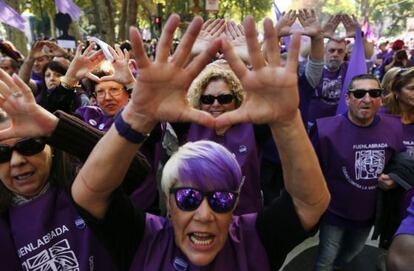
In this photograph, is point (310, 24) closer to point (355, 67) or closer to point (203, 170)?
point (355, 67)

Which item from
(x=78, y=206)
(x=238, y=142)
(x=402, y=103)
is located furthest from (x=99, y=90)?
(x=402, y=103)

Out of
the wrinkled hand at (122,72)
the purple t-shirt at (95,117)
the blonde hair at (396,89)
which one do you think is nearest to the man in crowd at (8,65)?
the purple t-shirt at (95,117)

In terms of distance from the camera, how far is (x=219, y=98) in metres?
2.59

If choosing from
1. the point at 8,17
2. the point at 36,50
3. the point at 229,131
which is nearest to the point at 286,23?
the point at 229,131

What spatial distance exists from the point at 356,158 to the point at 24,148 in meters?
2.26

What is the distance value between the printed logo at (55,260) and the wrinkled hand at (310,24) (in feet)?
8.37

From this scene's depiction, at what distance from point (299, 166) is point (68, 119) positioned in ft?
2.89

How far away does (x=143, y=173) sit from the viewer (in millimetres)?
1704

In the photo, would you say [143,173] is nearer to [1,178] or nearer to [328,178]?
[1,178]

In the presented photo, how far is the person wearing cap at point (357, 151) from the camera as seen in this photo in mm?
2984

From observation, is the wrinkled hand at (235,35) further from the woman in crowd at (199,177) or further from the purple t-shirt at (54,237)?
the purple t-shirt at (54,237)

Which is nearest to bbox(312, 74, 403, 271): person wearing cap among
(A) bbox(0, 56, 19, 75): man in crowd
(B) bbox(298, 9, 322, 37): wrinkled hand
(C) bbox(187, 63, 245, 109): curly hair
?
(B) bbox(298, 9, 322, 37): wrinkled hand

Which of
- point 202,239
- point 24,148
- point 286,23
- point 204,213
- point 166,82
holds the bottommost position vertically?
point 202,239

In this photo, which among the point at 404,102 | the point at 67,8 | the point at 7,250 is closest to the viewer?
the point at 7,250
